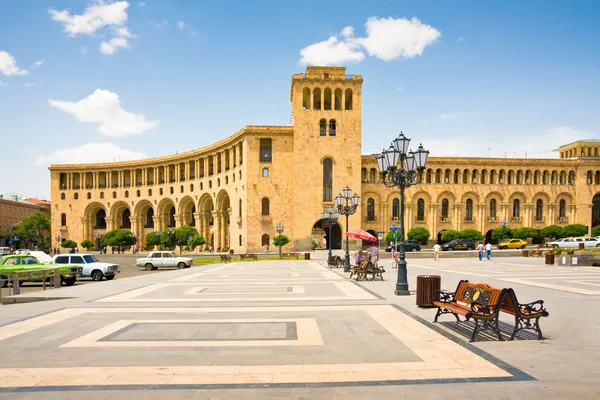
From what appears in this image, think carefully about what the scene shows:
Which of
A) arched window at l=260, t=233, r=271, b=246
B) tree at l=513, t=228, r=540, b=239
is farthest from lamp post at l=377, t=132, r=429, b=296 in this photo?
tree at l=513, t=228, r=540, b=239

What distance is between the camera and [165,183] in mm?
67875

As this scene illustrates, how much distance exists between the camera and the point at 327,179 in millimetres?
51250

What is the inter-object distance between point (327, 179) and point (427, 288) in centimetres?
4136

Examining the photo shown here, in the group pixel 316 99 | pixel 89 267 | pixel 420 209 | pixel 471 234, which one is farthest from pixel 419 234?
pixel 89 267

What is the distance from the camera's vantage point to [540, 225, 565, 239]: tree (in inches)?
2176

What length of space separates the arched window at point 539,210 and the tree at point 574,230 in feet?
12.7

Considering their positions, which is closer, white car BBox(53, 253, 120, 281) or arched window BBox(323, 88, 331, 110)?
white car BBox(53, 253, 120, 281)

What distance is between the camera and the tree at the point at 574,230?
5522 cm

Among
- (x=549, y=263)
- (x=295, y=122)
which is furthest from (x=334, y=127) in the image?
(x=549, y=263)

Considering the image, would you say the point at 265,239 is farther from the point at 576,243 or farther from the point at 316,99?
the point at 576,243

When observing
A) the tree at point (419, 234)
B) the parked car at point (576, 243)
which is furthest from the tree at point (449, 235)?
the parked car at point (576, 243)

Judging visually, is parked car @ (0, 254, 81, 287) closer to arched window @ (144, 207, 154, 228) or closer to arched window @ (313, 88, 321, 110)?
arched window @ (313, 88, 321, 110)

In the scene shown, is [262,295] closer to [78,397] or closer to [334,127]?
[78,397]

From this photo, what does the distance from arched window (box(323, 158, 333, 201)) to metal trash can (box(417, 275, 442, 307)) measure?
40795mm
